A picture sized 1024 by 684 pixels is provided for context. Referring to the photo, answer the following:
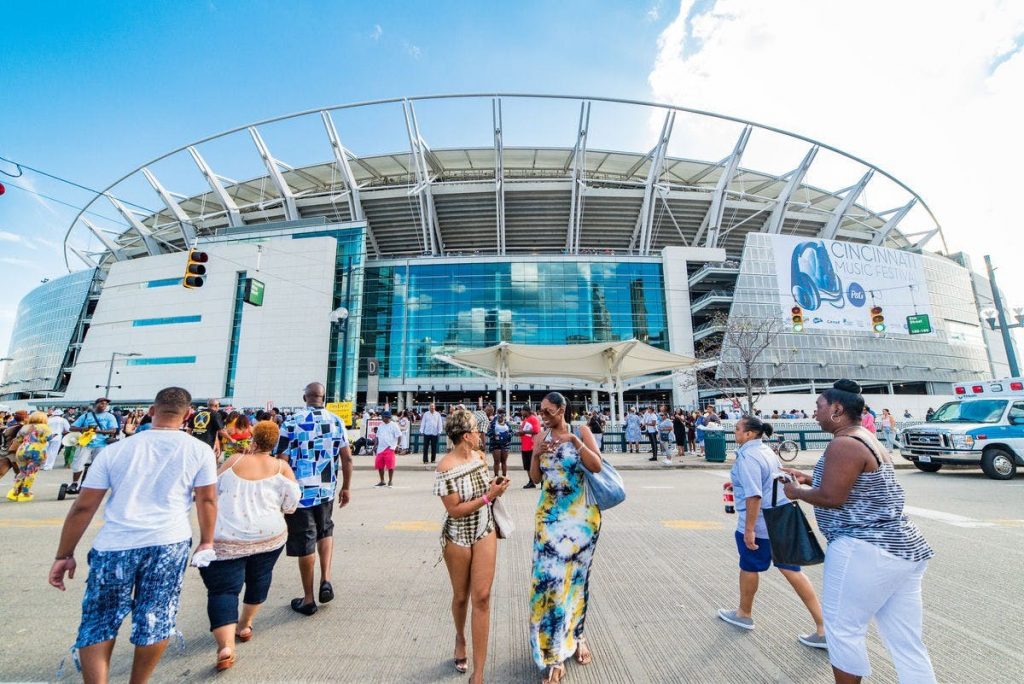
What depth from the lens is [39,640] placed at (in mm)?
3014

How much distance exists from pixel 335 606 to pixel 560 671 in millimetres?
2156

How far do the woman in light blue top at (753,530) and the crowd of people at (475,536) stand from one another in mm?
11

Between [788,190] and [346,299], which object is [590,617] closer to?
[346,299]

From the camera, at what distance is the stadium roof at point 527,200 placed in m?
40.3

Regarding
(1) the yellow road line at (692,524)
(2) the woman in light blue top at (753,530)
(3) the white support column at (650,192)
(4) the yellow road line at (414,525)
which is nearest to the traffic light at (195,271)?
(4) the yellow road line at (414,525)

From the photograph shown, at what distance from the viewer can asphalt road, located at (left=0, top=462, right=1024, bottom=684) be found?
2656 mm

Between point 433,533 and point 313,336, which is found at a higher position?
point 313,336

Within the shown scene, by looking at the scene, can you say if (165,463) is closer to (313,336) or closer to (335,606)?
(335,606)

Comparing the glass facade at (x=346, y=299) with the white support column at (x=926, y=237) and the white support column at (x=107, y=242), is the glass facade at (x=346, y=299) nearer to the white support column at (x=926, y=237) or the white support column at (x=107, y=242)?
the white support column at (x=107, y=242)

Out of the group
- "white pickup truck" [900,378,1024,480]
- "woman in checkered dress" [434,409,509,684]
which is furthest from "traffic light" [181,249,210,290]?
"white pickup truck" [900,378,1024,480]

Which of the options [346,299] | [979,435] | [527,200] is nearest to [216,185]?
[346,299]

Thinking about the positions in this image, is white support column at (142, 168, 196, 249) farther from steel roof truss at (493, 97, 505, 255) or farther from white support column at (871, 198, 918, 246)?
white support column at (871, 198, 918, 246)

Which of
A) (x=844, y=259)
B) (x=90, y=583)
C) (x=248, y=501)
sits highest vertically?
(x=844, y=259)

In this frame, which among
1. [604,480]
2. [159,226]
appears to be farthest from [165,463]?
[159,226]
